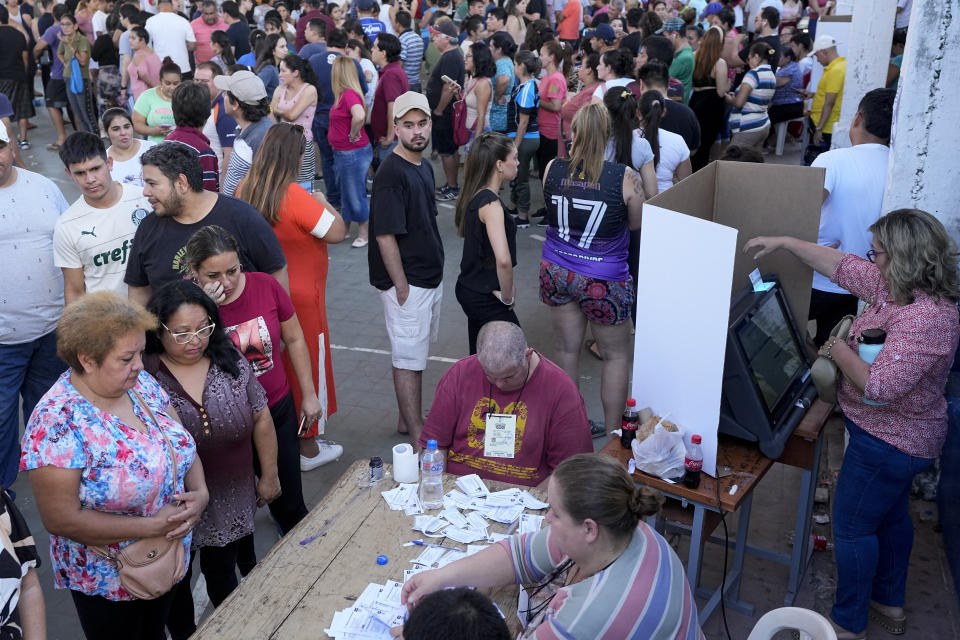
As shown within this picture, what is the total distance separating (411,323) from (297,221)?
0.88 meters

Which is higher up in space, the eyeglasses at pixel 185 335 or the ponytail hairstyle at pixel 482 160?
the ponytail hairstyle at pixel 482 160

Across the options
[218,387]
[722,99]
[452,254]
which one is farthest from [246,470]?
[722,99]

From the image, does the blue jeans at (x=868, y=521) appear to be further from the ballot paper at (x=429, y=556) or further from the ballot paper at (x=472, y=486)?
the ballot paper at (x=429, y=556)

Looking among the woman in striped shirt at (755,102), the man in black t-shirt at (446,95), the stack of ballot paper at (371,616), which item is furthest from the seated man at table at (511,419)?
the woman in striped shirt at (755,102)

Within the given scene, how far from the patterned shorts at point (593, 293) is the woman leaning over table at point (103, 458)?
7.78 ft

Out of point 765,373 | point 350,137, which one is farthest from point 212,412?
point 350,137

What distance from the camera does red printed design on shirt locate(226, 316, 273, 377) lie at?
3.53m

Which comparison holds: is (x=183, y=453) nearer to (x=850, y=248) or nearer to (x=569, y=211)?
(x=569, y=211)

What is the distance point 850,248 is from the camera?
14.9 ft

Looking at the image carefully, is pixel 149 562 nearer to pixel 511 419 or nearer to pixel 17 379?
pixel 511 419

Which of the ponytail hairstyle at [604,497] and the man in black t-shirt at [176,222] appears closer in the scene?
the ponytail hairstyle at [604,497]

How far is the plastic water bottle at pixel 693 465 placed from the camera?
10.6ft

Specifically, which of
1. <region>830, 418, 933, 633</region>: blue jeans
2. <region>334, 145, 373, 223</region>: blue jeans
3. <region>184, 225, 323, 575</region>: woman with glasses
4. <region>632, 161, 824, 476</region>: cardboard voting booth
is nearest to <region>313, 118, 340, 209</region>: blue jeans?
<region>334, 145, 373, 223</region>: blue jeans

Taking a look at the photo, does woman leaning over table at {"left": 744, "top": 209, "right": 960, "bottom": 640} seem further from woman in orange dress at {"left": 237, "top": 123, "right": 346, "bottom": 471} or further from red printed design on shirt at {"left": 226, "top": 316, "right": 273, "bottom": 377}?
woman in orange dress at {"left": 237, "top": 123, "right": 346, "bottom": 471}
